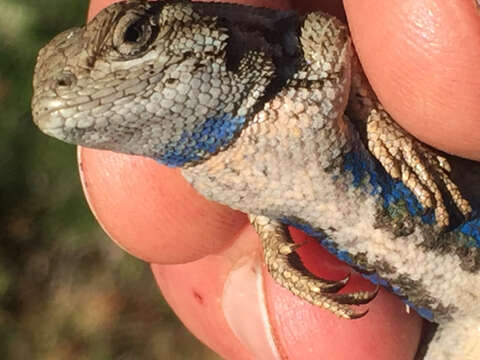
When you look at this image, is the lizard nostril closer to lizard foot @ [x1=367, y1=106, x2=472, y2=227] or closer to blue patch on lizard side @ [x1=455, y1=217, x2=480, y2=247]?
lizard foot @ [x1=367, y1=106, x2=472, y2=227]

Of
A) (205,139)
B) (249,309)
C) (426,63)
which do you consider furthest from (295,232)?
(426,63)

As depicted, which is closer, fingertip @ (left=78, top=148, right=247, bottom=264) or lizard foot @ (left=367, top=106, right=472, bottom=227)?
lizard foot @ (left=367, top=106, right=472, bottom=227)

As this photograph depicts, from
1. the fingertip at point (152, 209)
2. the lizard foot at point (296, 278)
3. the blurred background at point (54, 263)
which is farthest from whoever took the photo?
the blurred background at point (54, 263)

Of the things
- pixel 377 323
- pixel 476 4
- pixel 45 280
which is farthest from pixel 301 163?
pixel 45 280

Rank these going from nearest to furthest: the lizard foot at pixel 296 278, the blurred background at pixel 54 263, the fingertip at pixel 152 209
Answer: the lizard foot at pixel 296 278
the fingertip at pixel 152 209
the blurred background at pixel 54 263

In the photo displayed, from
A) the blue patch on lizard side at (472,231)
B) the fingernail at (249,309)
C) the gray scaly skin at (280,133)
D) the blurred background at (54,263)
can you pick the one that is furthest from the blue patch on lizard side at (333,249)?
the blurred background at (54,263)

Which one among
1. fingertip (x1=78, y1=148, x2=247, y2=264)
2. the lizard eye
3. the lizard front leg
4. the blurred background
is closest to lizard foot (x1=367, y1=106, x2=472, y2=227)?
the lizard front leg

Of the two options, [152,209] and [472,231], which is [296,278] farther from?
[152,209]

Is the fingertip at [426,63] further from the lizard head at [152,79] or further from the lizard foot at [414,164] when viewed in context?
the lizard head at [152,79]
